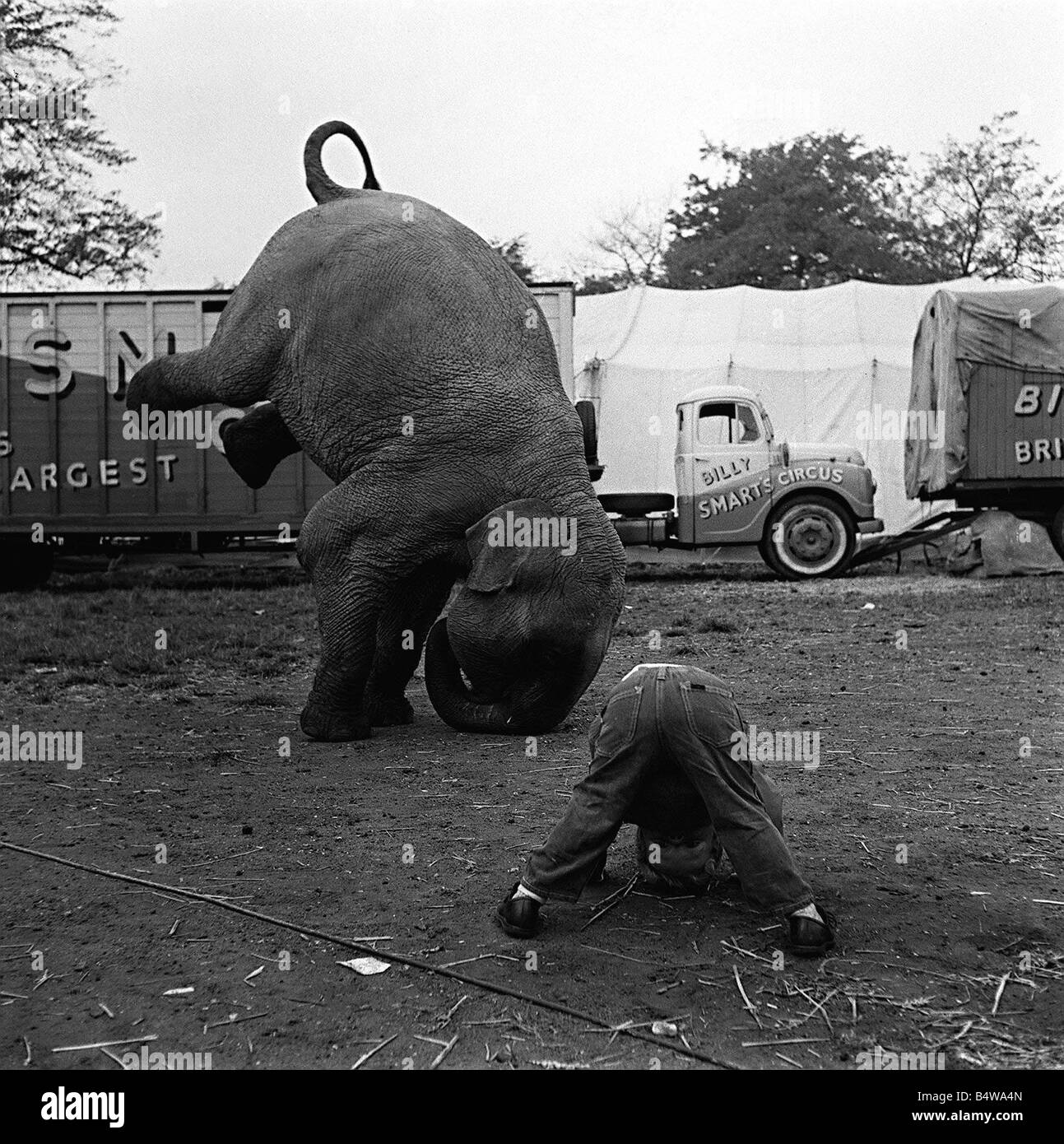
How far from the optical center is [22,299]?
14.7 m

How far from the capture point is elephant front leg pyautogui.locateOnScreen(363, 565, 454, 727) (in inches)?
229

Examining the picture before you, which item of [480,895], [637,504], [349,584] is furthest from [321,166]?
[637,504]

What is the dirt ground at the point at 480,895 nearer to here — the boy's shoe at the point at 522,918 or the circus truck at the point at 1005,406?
the boy's shoe at the point at 522,918

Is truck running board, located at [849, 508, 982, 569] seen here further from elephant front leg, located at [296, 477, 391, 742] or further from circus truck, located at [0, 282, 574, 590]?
elephant front leg, located at [296, 477, 391, 742]

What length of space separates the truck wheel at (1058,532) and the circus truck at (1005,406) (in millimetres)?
10

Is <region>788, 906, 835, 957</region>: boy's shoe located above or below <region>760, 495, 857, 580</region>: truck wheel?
below

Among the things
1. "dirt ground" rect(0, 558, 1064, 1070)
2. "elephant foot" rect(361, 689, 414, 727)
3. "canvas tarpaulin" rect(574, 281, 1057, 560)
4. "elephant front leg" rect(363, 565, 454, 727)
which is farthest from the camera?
"canvas tarpaulin" rect(574, 281, 1057, 560)

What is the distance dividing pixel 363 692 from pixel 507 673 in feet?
2.49

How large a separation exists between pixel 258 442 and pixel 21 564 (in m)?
10.3

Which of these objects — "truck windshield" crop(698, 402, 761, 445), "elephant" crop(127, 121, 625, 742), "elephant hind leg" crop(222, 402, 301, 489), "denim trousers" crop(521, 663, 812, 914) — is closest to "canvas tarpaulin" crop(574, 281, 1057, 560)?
"truck windshield" crop(698, 402, 761, 445)

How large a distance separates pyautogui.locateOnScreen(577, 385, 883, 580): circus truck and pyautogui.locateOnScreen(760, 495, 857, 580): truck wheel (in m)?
0.01

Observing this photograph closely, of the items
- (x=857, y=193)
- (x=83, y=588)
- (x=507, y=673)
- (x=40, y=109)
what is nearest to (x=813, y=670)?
(x=507, y=673)

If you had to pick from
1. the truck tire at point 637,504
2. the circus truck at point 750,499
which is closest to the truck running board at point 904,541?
the circus truck at point 750,499

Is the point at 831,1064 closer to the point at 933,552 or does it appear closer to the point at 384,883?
the point at 384,883
